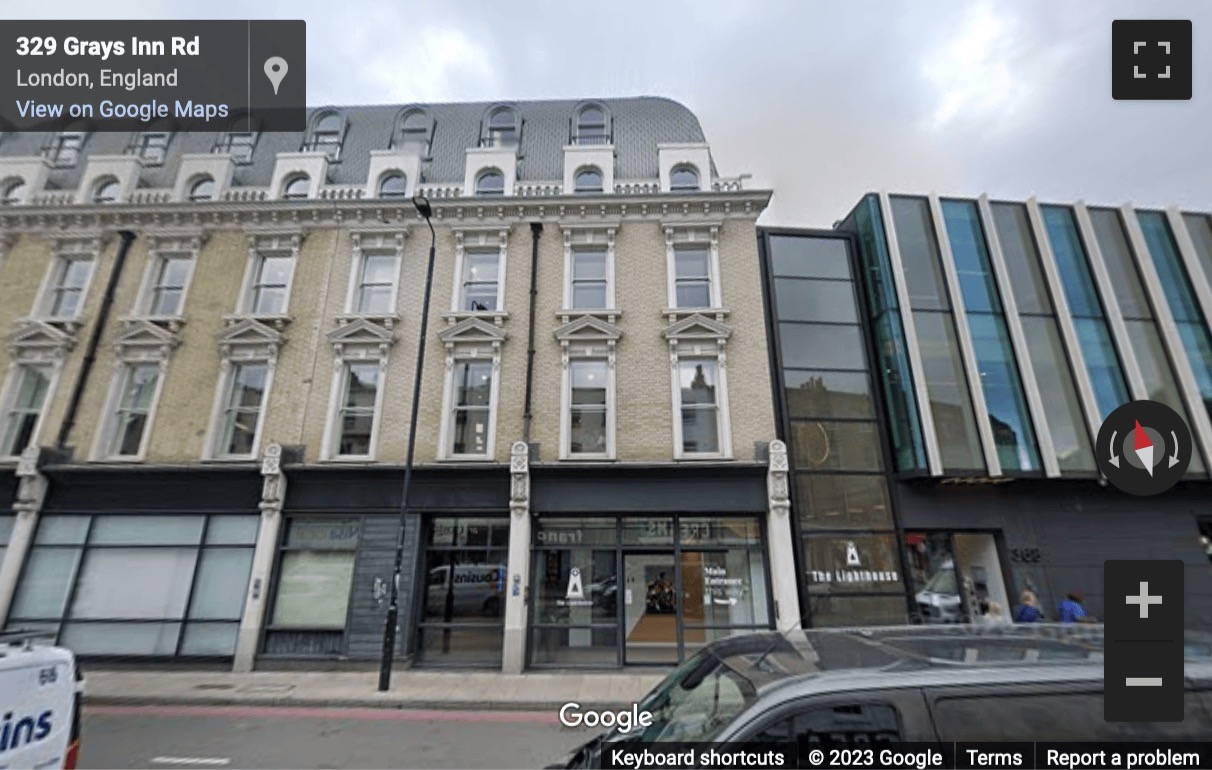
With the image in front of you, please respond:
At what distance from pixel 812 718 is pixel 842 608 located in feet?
34.7

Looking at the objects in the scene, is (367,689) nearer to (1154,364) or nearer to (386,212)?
(386,212)

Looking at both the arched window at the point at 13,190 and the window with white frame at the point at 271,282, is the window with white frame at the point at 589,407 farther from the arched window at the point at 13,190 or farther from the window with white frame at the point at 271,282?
the arched window at the point at 13,190

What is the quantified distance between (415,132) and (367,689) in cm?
1562

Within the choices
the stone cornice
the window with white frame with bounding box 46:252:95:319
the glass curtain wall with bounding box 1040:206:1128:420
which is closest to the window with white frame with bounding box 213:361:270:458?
the stone cornice

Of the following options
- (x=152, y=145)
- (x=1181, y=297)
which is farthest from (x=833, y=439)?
(x=152, y=145)

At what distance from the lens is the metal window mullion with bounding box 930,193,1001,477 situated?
12016 millimetres

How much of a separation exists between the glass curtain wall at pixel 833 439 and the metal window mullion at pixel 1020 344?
10.3 ft

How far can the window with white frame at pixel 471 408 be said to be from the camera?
40.1 ft

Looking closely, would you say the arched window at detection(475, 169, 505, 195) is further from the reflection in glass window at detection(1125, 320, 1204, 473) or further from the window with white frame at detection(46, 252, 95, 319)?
the reflection in glass window at detection(1125, 320, 1204, 473)

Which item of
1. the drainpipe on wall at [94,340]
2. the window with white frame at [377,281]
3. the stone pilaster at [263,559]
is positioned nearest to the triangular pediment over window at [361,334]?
the window with white frame at [377,281]

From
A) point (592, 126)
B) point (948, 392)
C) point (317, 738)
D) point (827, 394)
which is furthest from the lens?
point (592, 126)

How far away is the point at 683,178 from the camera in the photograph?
1455cm

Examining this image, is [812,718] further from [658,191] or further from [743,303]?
[658,191]

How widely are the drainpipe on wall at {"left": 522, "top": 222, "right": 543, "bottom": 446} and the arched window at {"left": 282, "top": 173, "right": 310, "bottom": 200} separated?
6898 millimetres
